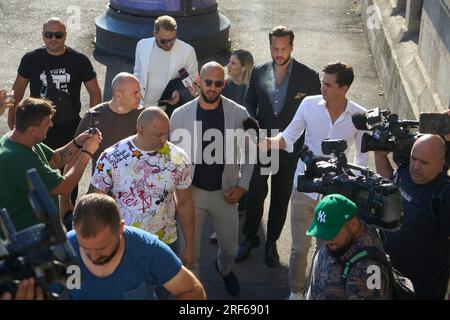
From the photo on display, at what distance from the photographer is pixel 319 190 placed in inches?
188

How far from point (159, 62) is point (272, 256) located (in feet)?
6.65

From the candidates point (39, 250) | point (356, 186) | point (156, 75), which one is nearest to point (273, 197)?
point (156, 75)

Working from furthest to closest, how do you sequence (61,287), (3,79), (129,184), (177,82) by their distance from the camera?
(3,79), (177,82), (129,184), (61,287)

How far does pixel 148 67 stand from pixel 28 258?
4032 millimetres

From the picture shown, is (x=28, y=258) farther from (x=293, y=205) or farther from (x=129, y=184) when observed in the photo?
(x=293, y=205)

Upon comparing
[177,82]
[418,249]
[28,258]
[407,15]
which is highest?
Answer: [407,15]

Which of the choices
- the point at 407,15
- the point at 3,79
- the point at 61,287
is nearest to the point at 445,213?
the point at 61,287

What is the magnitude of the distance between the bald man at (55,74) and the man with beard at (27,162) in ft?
4.96

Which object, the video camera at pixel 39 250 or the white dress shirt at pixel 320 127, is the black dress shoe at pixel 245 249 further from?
the video camera at pixel 39 250

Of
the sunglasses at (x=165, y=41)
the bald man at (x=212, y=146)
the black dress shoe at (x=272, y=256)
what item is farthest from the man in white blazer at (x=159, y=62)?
the black dress shoe at (x=272, y=256)

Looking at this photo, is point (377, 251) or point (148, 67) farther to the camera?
point (148, 67)

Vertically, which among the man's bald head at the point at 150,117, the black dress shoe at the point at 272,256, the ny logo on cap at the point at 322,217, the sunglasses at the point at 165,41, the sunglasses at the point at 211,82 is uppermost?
the sunglasses at the point at 165,41

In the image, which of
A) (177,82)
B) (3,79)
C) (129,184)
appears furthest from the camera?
(3,79)

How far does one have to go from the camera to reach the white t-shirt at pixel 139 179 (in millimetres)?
5125
